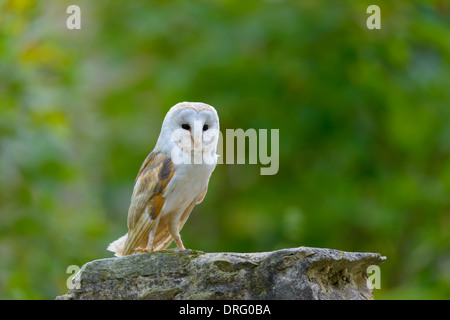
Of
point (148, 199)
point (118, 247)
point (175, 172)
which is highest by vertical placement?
point (175, 172)

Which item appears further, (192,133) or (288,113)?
(288,113)

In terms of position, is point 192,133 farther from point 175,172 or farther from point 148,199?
point 148,199

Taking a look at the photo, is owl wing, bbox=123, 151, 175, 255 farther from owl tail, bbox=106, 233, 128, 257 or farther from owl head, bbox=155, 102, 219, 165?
owl tail, bbox=106, 233, 128, 257

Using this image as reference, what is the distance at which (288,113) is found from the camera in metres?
10.1

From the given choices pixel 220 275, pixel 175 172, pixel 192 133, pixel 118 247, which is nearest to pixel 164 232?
pixel 118 247

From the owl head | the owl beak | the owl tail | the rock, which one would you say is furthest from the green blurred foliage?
the rock

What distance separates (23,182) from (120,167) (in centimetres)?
325

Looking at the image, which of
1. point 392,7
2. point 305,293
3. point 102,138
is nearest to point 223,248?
point 102,138

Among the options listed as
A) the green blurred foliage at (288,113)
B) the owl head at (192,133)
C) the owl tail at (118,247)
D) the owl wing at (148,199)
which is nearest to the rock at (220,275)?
the owl wing at (148,199)

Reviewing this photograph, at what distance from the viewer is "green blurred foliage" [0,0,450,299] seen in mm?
9070

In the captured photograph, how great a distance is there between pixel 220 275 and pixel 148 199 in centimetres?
89

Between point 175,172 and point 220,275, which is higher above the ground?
point 175,172
